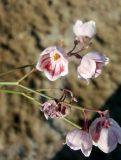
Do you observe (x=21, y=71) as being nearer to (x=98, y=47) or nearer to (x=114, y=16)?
(x=98, y=47)

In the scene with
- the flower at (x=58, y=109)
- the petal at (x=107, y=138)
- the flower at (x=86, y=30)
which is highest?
the flower at (x=86, y=30)

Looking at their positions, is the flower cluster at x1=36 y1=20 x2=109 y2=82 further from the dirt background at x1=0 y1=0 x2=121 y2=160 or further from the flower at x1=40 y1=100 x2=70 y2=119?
the dirt background at x1=0 y1=0 x2=121 y2=160

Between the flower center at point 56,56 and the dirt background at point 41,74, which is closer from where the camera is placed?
the flower center at point 56,56

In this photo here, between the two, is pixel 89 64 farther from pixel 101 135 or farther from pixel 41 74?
pixel 41 74

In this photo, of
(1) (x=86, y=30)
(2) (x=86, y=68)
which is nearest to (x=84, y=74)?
(2) (x=86, y=68)

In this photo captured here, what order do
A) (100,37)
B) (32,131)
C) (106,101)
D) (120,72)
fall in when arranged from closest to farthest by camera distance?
(32,131) < (106,101) < (120,72) < (100,37)

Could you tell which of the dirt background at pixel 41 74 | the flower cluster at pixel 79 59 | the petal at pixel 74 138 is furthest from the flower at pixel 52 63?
the dirt background at pixel 41 74

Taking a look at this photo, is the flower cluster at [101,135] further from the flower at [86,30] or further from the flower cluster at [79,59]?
the flower at [86,30]

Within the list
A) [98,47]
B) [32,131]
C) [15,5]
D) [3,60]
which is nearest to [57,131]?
[32,131]
